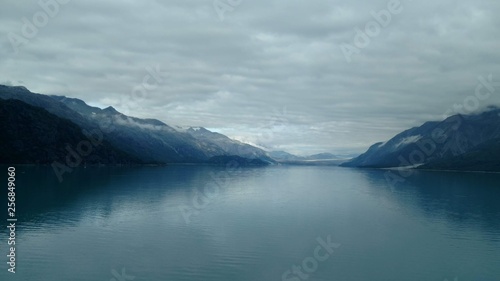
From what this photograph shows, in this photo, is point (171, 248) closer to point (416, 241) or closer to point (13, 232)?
point (13, 232)

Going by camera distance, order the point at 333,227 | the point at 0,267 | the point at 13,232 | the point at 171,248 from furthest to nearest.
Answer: the point at 333,227 < the point at 13,232 < the point at 171,248 < the point at 0,267

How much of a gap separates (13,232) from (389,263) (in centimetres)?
6058

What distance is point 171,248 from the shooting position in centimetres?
5888

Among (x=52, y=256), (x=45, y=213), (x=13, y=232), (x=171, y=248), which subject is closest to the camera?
(x=52, y=256)

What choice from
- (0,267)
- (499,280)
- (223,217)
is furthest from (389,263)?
(0,267)

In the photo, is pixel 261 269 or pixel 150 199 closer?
pixel 261 269

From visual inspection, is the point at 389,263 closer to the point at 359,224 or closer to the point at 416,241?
the point at 416,241

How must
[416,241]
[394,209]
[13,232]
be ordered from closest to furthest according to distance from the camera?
[13,232], [416,241], [394,209]

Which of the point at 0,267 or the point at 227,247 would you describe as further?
the point at 227,247

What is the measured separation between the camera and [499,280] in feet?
160

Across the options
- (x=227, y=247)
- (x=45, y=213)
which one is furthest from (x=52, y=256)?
(x=45, y=213)

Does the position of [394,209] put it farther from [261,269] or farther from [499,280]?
[261,269]

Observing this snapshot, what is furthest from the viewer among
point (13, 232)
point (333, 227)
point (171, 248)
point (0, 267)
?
point (333, 227)

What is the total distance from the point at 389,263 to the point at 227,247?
79.6 ft
